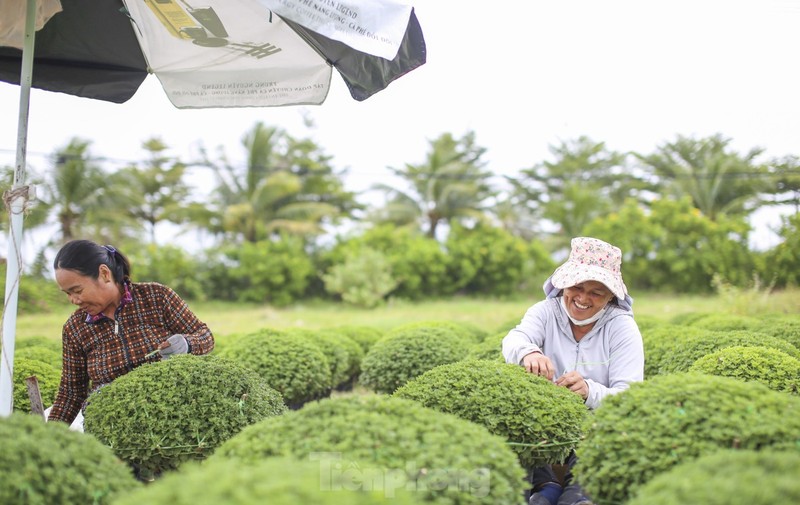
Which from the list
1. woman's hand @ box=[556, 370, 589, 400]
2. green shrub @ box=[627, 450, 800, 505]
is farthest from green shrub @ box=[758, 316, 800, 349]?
green shrub @ box=[627, 450, 800, 505]

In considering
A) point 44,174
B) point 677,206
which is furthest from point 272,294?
point 677,206

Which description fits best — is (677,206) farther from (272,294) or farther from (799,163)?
(272,294)

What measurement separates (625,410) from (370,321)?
54.3 feet

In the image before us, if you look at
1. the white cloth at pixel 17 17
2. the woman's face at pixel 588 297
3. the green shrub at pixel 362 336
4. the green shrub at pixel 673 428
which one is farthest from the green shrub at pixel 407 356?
the white cloth at pixel 17 17

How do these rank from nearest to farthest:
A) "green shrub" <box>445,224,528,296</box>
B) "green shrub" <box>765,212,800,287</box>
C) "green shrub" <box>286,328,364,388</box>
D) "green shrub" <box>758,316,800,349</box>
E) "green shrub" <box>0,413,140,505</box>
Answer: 1. "green shrub" <box>0,413,140,505</box>
2. "green shrub" <box>758,316,800,349</box>
3. "green shrub" <box>286,328,364,388</box>
4. "green shrub" <box>765,212,800,287</box>
5. "green shrub" <box>445,224,528,296</box>

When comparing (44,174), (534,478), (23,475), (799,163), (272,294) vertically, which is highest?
(799,163)

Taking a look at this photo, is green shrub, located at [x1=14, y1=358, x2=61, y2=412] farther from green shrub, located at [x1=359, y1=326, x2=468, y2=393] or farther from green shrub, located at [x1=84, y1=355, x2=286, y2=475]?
green shrub, located at [x1=359, y1=326, x2=468, y2=393]

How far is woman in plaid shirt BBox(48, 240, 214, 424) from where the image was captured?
3.75 meters

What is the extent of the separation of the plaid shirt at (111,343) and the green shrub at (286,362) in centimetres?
181

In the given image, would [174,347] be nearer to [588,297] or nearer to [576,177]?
[588,297]

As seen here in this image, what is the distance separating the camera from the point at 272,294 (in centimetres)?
2511

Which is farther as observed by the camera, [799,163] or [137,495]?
[799,163]

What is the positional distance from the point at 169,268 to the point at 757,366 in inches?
910

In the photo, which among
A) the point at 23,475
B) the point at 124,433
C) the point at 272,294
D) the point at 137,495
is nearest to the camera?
the point at 137,495
